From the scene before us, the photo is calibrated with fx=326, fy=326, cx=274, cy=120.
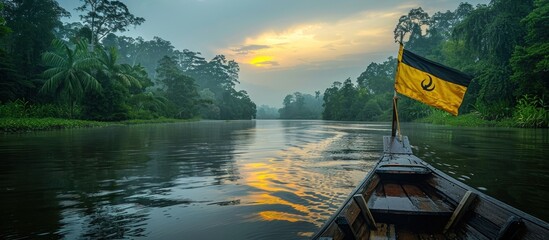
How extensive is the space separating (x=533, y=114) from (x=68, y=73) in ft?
141

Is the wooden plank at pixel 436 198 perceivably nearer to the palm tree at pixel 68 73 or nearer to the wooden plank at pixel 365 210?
the wooden plank at pixel 365 210

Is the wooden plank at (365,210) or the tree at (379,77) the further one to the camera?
the tree at (379,77)

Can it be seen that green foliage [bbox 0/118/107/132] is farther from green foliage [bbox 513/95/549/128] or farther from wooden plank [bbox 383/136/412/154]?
green foliage [bbox 513/95/549/128]

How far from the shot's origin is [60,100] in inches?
1303

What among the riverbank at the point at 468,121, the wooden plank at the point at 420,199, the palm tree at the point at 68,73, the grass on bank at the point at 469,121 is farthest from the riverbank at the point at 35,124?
the grass on bank at the point at 469,121

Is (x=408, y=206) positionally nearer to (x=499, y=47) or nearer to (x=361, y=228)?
(x=361, y=228)

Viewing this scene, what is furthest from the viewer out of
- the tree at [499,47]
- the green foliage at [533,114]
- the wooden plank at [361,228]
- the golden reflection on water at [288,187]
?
the tree at [499,47]

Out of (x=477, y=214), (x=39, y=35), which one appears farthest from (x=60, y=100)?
(x=477, y=214)

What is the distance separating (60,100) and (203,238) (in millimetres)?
35855

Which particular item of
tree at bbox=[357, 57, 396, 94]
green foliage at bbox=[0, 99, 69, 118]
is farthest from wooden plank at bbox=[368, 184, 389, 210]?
tree at bbox=[357, 57, 396, 94]

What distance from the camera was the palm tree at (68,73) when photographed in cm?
3097

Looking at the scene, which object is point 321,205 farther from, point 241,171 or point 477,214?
point 241,171

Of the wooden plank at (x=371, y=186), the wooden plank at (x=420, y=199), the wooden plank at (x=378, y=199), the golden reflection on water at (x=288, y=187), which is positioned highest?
the wooden plank at (x=371, y=186)

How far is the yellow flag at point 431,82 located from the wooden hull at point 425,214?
2.87 m
